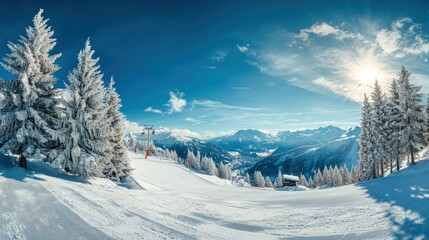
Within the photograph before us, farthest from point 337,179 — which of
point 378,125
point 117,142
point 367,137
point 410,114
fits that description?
point 117,142

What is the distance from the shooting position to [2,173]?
47.6ft

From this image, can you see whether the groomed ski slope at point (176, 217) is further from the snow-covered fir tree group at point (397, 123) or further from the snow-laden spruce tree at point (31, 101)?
the snow-covered fir tree group at point (397, 123)

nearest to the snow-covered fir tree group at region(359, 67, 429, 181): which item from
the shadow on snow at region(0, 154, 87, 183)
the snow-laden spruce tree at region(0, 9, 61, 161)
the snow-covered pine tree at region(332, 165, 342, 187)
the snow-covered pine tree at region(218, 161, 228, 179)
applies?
the shadow on snow at region(0, 154, 87, 183)

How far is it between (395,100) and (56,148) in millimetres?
42662

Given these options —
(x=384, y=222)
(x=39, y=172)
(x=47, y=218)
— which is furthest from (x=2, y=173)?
(x=384, y=222)

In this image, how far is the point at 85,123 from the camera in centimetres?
1881

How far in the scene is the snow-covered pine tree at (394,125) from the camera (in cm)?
3591

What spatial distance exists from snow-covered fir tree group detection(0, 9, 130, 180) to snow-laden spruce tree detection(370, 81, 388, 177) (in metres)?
38.8

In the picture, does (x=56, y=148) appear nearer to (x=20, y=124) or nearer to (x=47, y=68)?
(x=20, y=124)

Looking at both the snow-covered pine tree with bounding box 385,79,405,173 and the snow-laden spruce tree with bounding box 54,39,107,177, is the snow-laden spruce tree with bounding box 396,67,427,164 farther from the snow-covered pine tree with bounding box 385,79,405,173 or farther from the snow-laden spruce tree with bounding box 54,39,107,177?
the snow-laden spruce tree with bounding box 54,39,107,177

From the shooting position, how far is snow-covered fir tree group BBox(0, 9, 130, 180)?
56.0 feet

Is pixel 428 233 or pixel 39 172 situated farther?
pixel 39 172

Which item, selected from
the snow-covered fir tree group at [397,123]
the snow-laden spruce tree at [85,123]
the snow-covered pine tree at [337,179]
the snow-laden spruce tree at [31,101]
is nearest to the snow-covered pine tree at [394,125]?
the snow-covered fir tree group at [397,123]

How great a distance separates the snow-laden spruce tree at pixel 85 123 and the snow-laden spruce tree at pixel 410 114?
1506 inches
